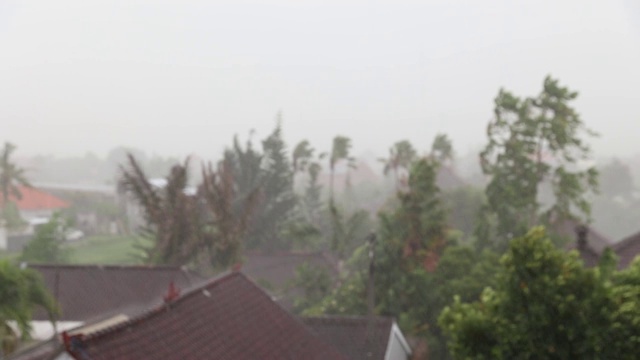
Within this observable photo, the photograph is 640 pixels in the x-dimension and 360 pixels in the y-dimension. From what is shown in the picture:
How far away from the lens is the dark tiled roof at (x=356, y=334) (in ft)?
58.4

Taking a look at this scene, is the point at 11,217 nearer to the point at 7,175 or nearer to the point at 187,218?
the point at 7,175

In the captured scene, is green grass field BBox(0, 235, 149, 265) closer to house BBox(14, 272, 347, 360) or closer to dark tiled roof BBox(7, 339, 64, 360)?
dark tiled roof BBox(7, 339, 64, 360)

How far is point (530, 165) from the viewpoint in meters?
25.2

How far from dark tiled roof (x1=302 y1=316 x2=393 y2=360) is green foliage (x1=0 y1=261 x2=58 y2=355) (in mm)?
Result: 7989

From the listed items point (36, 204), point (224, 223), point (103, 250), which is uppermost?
point (224, 223)

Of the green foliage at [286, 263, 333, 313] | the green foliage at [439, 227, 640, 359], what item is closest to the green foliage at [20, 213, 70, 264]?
the green foliage at [286, 263, 333, 313]

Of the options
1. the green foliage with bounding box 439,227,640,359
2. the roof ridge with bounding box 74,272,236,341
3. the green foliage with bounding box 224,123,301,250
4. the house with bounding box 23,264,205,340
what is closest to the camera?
the roof ridge with bounding box 74,272,236,341

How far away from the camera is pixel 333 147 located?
150 ft

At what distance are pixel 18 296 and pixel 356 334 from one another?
389 inches

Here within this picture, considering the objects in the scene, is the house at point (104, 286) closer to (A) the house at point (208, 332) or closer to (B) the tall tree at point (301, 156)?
(A) the house at point (208, 332)

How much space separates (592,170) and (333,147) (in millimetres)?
23163

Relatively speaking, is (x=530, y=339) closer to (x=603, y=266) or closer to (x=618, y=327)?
(x=618, y=327)

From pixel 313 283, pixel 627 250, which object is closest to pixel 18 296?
pixel 313 283

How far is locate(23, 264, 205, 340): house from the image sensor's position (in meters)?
21.7
